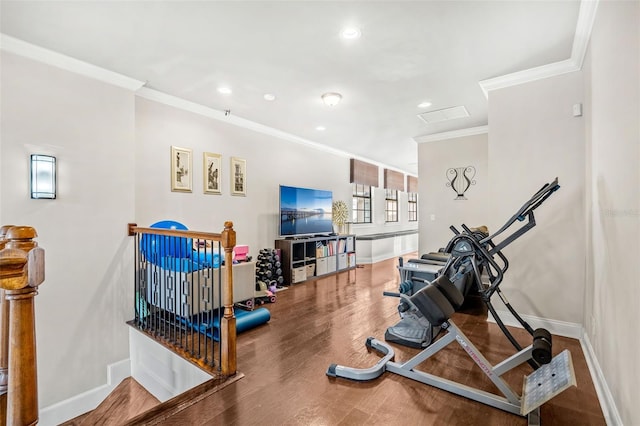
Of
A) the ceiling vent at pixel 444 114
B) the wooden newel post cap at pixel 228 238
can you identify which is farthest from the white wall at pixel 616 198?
the wooden newel post cap at pixel 228 238

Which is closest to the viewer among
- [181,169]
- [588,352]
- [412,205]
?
[588,352]

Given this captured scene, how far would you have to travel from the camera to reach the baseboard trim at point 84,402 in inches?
106

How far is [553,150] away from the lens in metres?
3.01

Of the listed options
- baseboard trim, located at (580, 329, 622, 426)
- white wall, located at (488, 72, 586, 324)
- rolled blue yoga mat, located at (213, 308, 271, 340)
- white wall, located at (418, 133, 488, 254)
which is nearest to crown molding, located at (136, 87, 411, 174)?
white wall, located at (418, 133, 488, 254)

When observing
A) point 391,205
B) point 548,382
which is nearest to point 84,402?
point 548,382

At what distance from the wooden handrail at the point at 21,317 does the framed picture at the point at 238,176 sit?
12.2 ft

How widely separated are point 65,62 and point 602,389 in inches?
194

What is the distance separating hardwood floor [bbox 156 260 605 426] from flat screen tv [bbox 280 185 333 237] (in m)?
2.06

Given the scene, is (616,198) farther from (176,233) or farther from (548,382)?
(176,233)

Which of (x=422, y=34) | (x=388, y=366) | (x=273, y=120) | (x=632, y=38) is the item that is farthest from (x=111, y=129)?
(x=632, y=38)

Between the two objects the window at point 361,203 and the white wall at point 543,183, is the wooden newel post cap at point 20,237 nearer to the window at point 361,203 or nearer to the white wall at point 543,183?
the white wall at point 543,183

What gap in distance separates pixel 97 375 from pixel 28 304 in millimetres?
2710

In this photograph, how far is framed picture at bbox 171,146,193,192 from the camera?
3.90 meters

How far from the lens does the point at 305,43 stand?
8.61 feet
